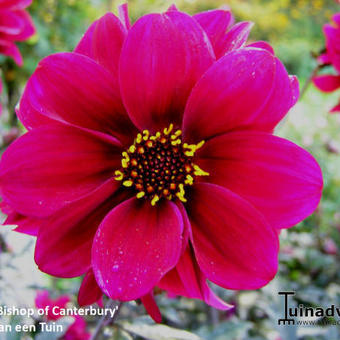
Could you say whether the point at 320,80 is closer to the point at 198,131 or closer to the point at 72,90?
the point at 198,131

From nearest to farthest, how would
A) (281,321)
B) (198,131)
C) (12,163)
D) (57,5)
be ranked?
(12,163), (198,131), (281,321), (57,5)

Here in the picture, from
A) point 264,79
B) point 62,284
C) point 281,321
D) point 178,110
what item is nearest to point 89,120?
point 178,110

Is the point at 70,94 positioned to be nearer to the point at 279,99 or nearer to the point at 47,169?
the point at 47,169

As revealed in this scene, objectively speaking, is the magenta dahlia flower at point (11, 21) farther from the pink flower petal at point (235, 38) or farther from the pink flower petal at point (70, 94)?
the pink flower petal at point (235, 38)

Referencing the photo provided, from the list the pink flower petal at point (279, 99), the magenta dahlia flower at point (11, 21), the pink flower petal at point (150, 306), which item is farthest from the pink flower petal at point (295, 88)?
the magenta dahlia flower at point (11, 21)

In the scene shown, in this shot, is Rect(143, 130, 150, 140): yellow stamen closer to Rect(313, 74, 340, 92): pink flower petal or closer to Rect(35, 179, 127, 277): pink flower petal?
Rect(35, 179, 127, 277): pink flower petal

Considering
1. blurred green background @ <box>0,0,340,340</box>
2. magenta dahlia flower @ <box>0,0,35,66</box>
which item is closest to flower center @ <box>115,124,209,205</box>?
blurred green background @ <box>0,0,340,340</box>
